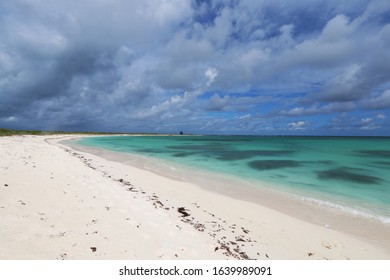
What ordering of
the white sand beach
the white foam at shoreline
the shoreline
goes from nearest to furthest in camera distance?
the white sand beach → the shoreline → the white foam at shoreline

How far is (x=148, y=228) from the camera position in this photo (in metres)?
6.12

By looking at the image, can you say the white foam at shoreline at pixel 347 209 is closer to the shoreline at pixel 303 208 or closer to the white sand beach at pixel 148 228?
the shoreline at pixel 303 208

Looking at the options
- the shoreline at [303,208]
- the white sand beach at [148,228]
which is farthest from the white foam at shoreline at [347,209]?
the white sand beach at [148,228]

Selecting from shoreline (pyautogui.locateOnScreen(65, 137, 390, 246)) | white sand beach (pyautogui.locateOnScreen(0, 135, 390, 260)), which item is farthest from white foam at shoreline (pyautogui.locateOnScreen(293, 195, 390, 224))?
white sand beach (pyautogui.locateOnScreen(0, 135, 390, 260))

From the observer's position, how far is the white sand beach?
4883 millimetres

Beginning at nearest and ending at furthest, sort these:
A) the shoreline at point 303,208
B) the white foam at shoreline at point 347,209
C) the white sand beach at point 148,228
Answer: the white sand beach at point 148,228 → the shoreline at point 303,208 → the white foam at shoreline at point 347,209

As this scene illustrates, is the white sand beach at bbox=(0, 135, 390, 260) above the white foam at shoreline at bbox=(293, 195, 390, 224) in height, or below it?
above

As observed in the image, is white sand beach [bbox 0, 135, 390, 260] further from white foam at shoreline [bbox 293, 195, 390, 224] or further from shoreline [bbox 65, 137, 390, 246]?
white foam at shoreline [bbox 293, 195, 390, 224]

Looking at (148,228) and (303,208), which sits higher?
(148,228)

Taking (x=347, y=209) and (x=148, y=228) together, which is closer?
(x=148, y=228)

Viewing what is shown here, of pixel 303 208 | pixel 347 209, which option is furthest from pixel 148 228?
pixel 347 209

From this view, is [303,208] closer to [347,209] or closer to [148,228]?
[347,209]

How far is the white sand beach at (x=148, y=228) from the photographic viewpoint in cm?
488
